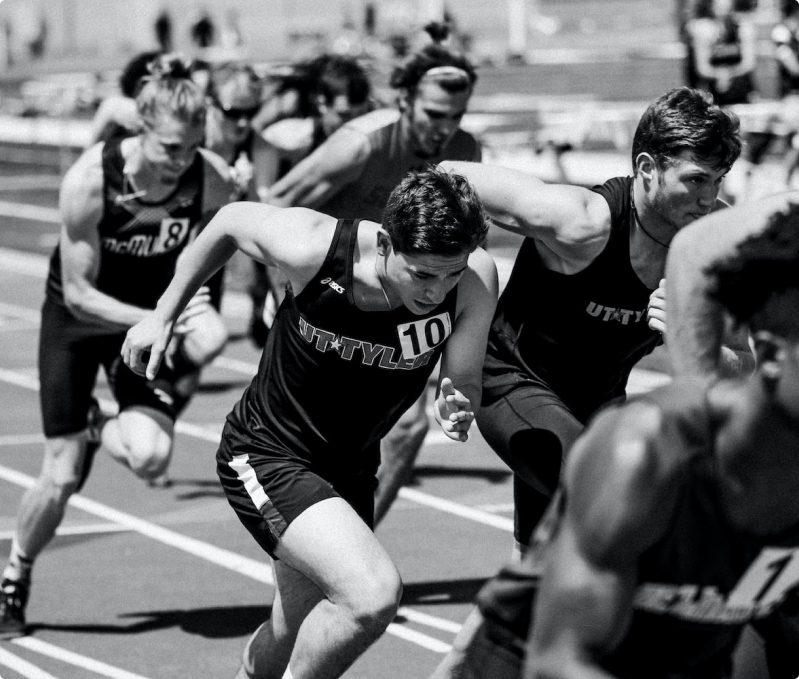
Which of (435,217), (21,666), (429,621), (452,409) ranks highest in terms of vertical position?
(435,217)

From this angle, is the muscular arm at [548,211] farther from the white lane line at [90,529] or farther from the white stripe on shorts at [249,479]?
the white lane line at [90,529]

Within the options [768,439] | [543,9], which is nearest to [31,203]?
[768,439]

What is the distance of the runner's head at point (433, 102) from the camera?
6312 mm

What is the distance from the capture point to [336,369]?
419cm

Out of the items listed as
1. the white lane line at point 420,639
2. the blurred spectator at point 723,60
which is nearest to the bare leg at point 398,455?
the white lane line at point 420,639

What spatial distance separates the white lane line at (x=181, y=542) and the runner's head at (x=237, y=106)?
2.62 metres

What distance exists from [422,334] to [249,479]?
2.18 ft

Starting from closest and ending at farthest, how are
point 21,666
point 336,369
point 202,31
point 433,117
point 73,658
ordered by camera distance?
point 336,369 < point 21,666 < point 73,658 < point 433,117 < point 202,31

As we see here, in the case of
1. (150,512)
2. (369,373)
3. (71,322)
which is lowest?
(150,512)

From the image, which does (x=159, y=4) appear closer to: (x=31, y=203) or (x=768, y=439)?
(x=31, y=203)

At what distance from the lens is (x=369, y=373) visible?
4.19 meters

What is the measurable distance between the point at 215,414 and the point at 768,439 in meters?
7.94

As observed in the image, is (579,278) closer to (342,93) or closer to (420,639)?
(420,639)

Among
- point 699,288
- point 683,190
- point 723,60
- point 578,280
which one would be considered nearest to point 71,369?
point 578,280
